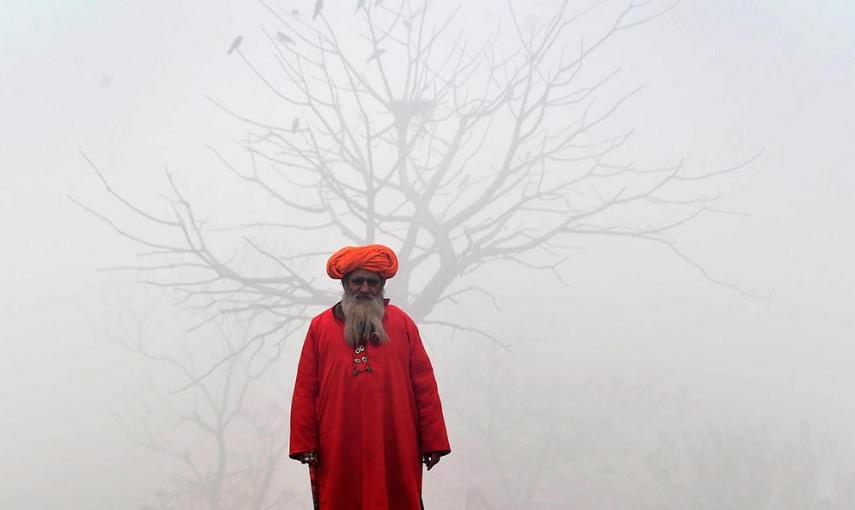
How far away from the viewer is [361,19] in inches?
134

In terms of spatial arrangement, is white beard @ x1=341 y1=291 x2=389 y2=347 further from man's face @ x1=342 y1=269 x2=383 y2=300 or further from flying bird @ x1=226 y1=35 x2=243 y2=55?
flying bird @ x1=226 y1=35 x2=243 y2=55

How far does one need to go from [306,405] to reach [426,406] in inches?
11.3

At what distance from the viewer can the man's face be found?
172 centimetres

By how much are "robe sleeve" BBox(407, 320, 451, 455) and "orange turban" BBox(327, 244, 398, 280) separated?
19cm

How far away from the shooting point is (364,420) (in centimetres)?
165

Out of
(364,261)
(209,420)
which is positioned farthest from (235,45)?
(364,261)

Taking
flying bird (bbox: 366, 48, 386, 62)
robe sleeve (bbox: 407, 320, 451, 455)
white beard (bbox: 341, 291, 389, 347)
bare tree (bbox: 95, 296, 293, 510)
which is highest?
flying bird (bbox: 366, 48, 386, 62)

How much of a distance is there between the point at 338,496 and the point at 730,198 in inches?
88.7

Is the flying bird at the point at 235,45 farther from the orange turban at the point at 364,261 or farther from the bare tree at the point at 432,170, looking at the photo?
the orange turban at the point at 364,261

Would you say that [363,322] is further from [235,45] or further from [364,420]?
[235,45]

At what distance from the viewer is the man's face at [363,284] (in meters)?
1.72

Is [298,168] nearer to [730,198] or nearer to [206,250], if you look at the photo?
[206,250]

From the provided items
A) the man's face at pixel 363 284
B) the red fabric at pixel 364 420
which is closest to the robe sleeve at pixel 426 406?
the red fabric at pixel 364 420

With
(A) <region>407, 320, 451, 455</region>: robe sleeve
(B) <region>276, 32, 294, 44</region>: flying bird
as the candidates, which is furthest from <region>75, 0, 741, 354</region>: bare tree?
(A) <region>407, 320, 451, 455</region>: robe sleeve
